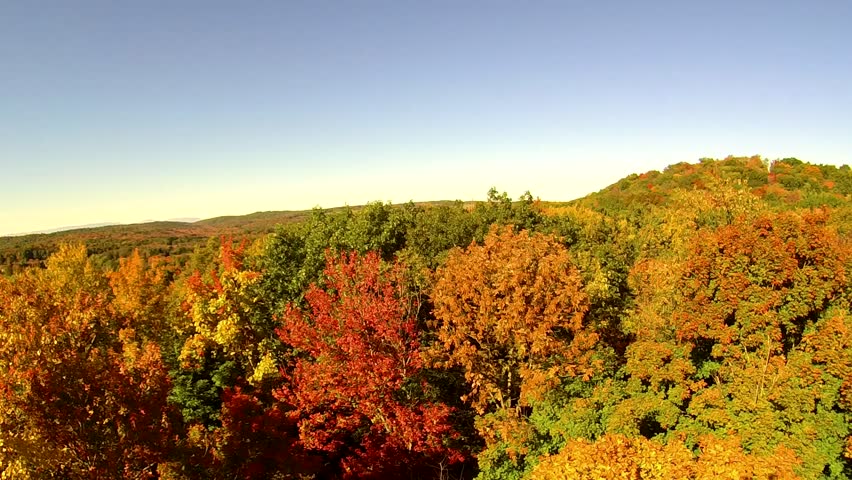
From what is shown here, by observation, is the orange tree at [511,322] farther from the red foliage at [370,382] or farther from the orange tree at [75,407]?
the orange tree at [75,407]

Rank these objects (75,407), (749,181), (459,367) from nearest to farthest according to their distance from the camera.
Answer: (75,407), (459,367), (749,181)

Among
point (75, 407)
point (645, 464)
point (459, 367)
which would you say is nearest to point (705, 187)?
point (459, 367)

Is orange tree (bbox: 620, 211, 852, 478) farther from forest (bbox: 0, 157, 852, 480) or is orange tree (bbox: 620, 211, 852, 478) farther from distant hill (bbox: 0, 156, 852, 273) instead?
distant hill (bbox: 0, 156, 852, 273)

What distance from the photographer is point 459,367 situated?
1037 inches

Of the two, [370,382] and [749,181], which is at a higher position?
[749,181]

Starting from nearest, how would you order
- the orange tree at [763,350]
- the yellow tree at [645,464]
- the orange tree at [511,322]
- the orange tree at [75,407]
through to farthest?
the yellow tree at [645,464] → the orange tree at [75,407] → the orange tree at [763,350] → the orange tree at [511,322]

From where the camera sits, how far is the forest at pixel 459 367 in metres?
11.9

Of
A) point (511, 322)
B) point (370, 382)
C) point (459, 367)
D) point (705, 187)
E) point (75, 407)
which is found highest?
point (705, 187)

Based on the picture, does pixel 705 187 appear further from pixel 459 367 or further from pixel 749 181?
pixel 459 367

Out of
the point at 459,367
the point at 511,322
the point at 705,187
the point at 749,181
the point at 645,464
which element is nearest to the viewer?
the point at 645,464

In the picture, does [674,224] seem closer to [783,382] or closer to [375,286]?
[783,382]

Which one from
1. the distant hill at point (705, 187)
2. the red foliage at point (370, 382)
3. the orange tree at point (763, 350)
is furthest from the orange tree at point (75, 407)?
the distant hill at point (705, 187)

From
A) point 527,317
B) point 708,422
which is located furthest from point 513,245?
point 708,422

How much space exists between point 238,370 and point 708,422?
82.6 ft
